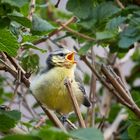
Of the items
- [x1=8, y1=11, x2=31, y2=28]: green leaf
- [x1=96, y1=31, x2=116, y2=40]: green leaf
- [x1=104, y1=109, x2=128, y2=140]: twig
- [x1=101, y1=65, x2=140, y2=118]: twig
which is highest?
[x1=8, y1=11, x2=31, y2=28]: green leaf

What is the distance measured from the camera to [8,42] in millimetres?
985

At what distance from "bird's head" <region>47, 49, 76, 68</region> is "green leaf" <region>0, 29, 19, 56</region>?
1.69 feet

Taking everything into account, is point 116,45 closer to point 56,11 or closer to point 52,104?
point 52,104

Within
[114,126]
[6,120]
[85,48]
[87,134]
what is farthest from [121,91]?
[114,126]

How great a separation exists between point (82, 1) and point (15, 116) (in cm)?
27

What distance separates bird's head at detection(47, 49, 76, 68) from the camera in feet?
4.95

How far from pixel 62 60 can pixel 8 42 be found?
1.80ft

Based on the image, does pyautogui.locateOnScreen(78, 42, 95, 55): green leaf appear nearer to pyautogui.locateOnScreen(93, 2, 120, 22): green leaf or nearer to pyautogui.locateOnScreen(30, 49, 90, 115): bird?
pyautogui.locateOnScreen(93, 2, 120, 22): green leaf

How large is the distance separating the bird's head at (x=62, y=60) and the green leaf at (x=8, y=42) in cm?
51

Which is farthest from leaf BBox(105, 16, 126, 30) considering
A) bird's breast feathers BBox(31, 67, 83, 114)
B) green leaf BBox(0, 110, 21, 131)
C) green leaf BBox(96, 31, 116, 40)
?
bird's breast feathers BBox(31, 67, 83, 114)

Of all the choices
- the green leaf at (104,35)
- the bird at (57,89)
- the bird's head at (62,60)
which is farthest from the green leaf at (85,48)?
the bird's head at (62,60)

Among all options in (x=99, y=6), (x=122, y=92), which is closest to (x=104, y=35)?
(x=99, y=6)

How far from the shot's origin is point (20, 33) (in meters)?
1.10

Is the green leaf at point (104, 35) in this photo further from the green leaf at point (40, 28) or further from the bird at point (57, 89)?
the bird at point (57, 89)
